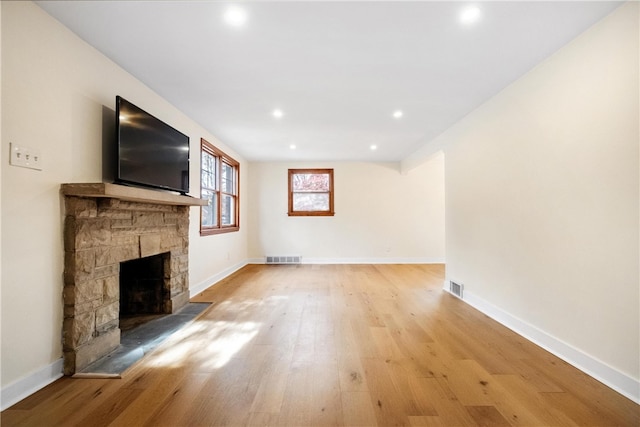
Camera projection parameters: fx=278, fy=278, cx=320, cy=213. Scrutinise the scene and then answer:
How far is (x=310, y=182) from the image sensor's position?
643cm

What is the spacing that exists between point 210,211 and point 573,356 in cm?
452

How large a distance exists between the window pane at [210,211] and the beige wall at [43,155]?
6.92 feet

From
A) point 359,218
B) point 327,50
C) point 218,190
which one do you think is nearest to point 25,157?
point 327,50

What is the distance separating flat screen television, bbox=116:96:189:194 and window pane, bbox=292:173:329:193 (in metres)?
3.43

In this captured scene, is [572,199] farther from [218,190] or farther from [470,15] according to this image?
[218,190]

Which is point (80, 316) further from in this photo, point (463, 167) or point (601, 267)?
point (463, 167)

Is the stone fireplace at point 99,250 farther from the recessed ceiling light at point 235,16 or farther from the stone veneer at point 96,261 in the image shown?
the recessed ceiling light at point 235,16

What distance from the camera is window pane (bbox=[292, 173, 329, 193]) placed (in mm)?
6418

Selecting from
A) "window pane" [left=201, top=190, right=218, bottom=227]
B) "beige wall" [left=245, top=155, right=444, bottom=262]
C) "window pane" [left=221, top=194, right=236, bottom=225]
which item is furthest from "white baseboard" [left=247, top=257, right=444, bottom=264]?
"window pane" [left=201, top=190, right=218, bottom=227]

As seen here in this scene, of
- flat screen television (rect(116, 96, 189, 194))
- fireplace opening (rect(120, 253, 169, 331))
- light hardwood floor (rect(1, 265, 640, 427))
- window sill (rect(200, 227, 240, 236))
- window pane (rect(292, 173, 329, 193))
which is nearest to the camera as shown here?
light hardwood floor (rect(1, 265, 640, 427))

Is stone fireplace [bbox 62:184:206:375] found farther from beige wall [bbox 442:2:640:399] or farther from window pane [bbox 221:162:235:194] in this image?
beige wall [bbox 442:2:640:399]

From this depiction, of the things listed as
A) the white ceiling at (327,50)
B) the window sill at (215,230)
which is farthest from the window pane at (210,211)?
the white ceiling at (327,50)

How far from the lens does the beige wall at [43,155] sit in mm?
1534

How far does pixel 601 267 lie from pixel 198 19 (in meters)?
3.07
